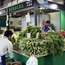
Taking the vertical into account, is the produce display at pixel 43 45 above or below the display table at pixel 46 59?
above

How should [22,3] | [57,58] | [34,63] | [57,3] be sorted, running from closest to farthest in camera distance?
[34,63]
[57,58]
[22,3]
[57,3]

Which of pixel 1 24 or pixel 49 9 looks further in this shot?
pixel 49 9

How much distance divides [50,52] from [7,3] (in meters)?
8.48

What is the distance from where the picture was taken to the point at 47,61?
2.69 meters

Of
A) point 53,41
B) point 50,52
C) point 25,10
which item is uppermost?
point 25,10

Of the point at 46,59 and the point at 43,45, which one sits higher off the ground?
the point at 43,45

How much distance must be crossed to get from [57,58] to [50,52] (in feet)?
0.95

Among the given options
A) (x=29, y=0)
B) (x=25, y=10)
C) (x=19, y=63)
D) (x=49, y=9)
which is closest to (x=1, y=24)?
(x=25, y=10)

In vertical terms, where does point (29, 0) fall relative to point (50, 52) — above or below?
above

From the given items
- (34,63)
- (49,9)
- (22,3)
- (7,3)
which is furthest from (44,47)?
(7,3)

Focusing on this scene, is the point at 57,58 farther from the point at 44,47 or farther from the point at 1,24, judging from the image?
the point at 1,24

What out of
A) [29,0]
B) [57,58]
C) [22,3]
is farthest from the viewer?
[22,3]

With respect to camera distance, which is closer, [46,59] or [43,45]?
[43,45]

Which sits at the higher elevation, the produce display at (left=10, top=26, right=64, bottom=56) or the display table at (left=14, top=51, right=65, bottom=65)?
the produce display at (left=10, top=26, right=64, bottom=56)
